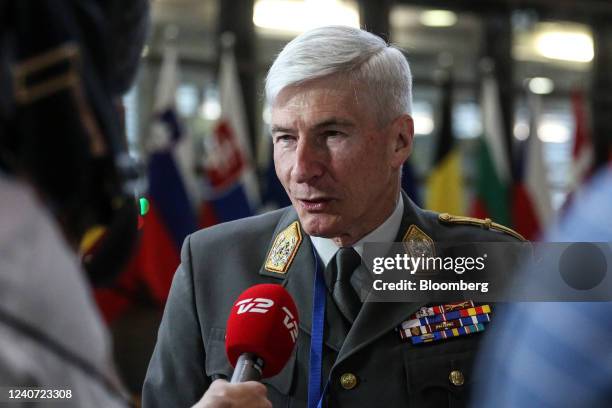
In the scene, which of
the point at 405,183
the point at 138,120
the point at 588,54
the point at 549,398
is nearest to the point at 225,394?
the point at 549,398

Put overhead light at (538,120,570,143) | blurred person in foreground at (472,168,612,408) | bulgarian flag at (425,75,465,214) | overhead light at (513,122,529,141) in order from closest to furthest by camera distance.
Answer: blurred person in foreground at (472,168,612,408)
bulgarian flag at (425,75,465,214)
overhead light at (513,122,529,141)
overhead light at (538,120,570,143)

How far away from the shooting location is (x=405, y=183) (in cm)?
441

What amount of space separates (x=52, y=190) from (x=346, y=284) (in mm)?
955

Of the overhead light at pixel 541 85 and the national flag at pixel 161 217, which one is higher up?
the national flag at pixel 161 217

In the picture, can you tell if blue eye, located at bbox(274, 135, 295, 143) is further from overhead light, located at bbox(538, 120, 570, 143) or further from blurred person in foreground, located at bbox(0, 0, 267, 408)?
overhead light, located at bbox(538, 120, 570, 143)

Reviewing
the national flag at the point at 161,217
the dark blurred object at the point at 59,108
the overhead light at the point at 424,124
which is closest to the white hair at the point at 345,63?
the dark blurred object at the point at 59,108

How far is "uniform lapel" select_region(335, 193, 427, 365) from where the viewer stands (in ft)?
5.68

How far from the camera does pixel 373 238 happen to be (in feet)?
6.20

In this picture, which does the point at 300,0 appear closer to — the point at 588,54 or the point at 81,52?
the point at 588,54

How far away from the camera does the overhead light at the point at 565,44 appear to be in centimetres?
667

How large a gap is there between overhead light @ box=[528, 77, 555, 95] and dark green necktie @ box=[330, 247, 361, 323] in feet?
16.3

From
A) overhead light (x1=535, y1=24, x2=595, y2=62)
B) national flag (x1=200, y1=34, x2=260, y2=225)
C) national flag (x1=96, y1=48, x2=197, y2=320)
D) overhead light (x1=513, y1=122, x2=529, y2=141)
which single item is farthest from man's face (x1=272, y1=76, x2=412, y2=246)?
overhead light (x1=535, y1=24, x2=595, y2=62)

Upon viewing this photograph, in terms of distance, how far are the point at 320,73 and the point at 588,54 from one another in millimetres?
5648

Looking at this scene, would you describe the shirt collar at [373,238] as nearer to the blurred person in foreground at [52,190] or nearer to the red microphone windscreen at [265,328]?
the red microphone windscreen at [265,328]
